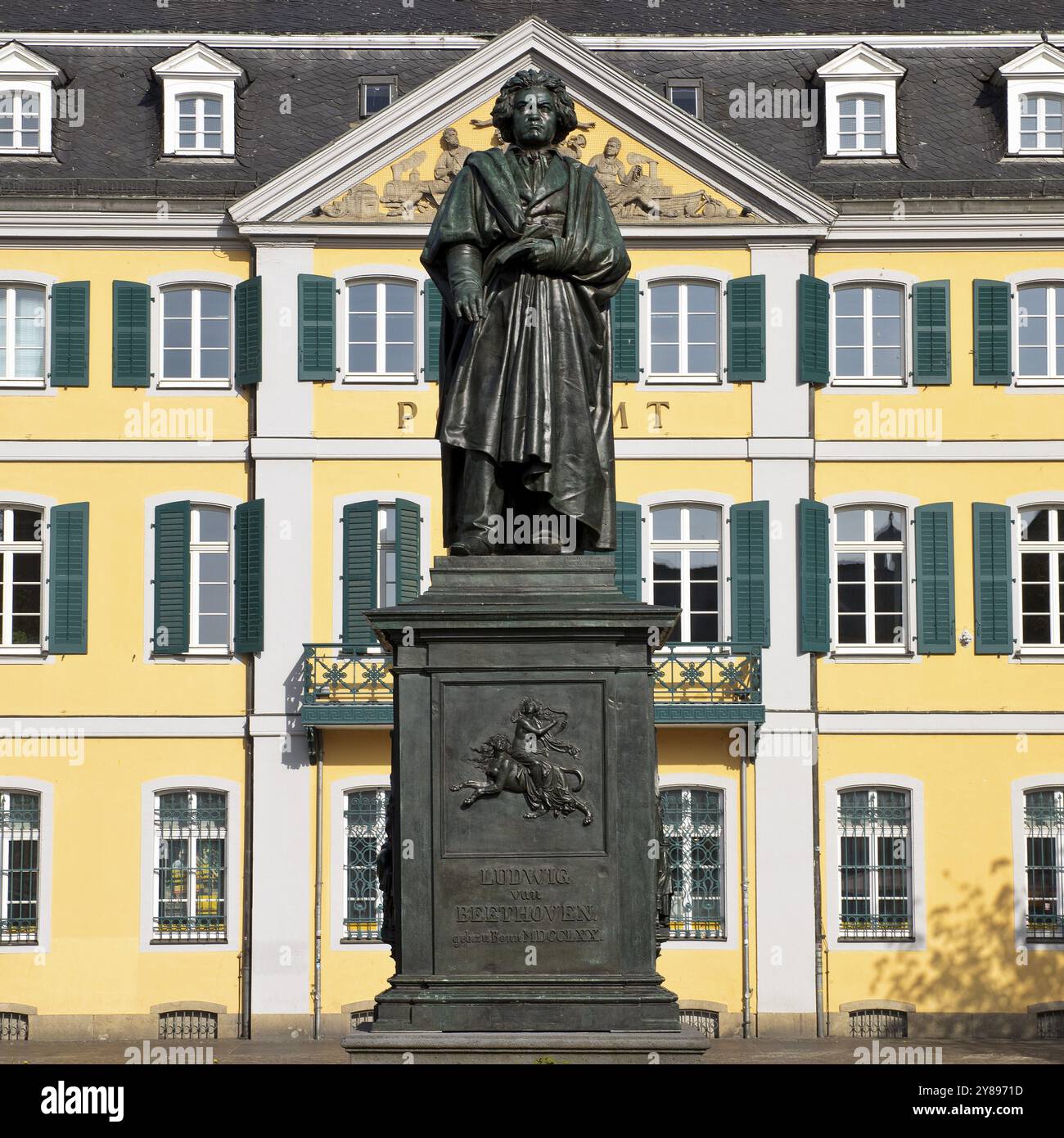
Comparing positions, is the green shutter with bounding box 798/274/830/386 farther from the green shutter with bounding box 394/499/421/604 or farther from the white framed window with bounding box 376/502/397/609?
the white framed window with bounding box 376/502/397/609

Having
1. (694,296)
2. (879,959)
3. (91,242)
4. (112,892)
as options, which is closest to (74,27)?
(91,242)

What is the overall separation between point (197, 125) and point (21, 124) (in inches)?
91.9

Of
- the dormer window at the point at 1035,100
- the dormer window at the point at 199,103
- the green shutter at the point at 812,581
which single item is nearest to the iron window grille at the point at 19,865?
the dormer window at the point at 199,103

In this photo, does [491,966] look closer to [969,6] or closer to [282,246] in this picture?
[282,246]

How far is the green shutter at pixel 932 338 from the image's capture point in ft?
102

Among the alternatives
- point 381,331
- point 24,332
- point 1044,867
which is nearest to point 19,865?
point 24,332

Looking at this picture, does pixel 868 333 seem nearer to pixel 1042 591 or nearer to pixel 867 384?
pixel 867 384

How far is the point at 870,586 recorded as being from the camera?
30.9 metres

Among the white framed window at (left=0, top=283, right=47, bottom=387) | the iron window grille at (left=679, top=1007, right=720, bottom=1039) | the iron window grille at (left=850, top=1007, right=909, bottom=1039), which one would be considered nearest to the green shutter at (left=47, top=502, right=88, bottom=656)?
the white framed window at (left=0, top=283, right=47, bottom=387)

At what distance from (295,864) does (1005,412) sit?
10.8 metres

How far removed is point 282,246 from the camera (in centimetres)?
3105

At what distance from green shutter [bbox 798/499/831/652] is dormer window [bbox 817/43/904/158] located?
5.28 m

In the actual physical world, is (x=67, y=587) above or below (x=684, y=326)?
below

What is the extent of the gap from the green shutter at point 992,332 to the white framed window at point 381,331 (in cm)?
722
